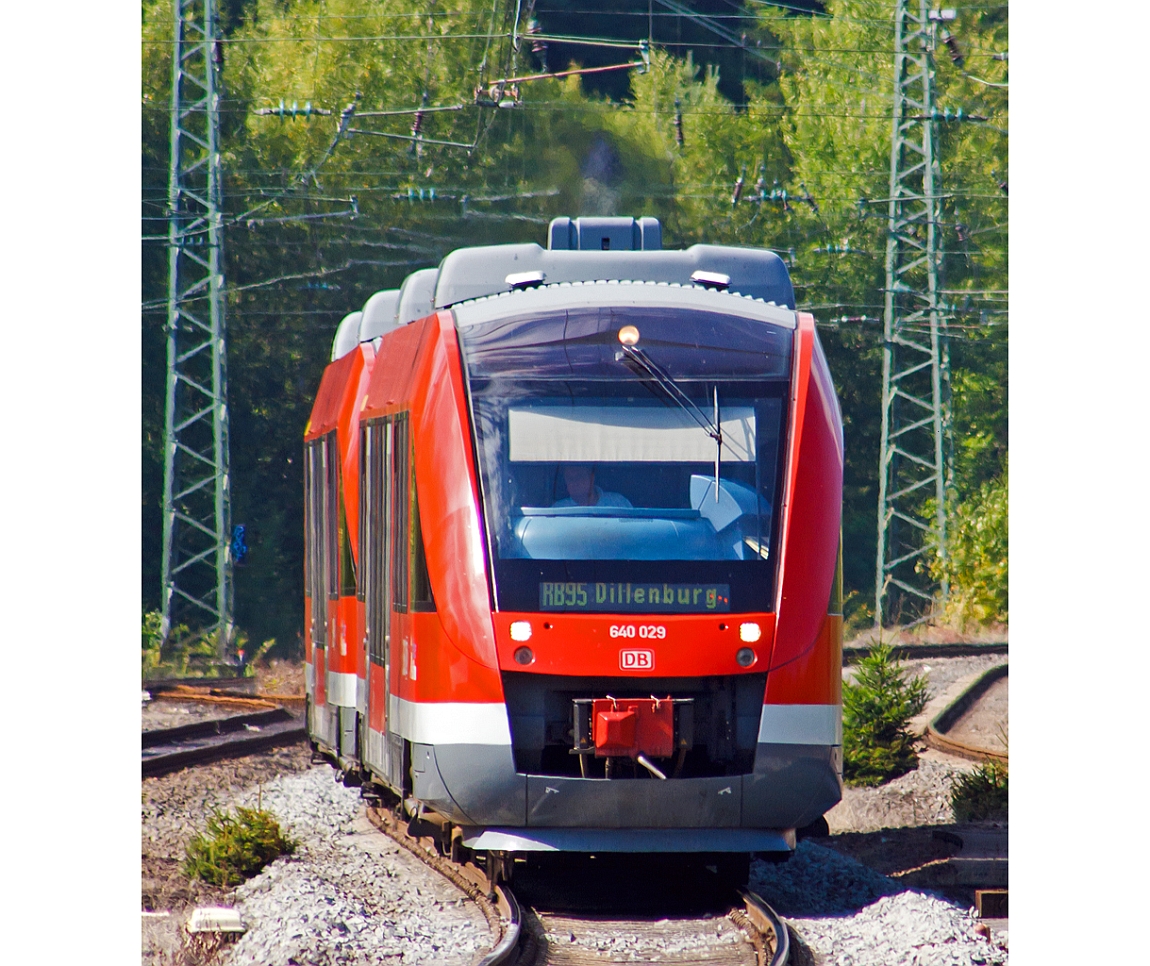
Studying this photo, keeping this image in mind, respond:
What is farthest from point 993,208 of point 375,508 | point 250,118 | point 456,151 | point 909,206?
point 375,508

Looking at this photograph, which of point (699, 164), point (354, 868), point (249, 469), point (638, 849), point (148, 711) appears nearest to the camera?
point (638, 849)

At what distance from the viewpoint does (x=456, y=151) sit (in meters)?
26.8

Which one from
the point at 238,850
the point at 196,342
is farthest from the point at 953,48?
the point at 238,850

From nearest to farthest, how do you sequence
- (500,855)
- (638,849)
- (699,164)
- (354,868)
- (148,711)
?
(638,849) → (500,855) → (354,868) → (148,711) → (699,164)

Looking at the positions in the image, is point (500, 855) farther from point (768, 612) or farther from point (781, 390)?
point (781, 390)

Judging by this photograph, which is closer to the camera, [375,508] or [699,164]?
[375,508]

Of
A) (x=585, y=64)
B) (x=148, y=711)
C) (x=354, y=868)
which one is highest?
(x=585, y=64)

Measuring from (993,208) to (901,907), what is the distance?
71.6 feet

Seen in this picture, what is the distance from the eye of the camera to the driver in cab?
7.96 meters

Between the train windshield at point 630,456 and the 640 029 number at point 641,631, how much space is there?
0.30 ft

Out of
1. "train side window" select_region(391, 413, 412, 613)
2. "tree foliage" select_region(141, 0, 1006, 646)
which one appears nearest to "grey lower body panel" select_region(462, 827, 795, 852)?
"train side window" select_region(391, 413, 412, 613)

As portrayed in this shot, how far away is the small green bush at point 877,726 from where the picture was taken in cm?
1398

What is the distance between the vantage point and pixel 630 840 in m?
7.84

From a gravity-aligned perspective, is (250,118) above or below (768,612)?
above
